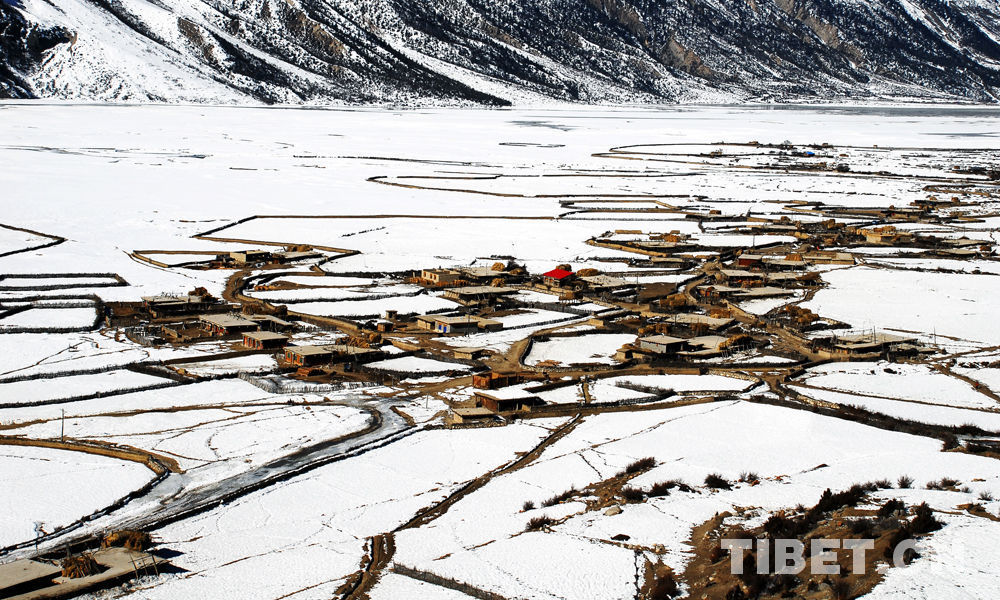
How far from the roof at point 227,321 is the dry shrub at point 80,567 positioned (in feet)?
48.0

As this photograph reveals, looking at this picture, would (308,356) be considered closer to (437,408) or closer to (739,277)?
(437,408)

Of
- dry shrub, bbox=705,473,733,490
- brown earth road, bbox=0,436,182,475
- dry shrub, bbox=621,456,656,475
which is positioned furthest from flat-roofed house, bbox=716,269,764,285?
brown earth road, bbox=0,436,182,475

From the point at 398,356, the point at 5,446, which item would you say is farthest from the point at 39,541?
the point at 398,356

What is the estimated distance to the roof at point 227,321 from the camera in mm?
28628

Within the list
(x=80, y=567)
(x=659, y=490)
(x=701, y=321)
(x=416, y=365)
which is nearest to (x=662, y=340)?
(x=701, y=321)

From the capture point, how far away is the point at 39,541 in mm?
15234

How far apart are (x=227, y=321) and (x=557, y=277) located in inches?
417

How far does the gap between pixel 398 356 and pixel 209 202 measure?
31450mm

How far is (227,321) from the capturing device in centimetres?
2903

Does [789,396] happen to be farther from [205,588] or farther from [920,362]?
[205,588]

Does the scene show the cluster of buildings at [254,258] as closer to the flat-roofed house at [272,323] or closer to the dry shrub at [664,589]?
the flat-roofed house at [272,323]

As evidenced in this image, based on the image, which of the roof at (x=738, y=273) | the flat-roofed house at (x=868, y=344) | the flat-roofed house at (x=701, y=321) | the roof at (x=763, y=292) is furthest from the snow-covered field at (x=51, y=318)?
the roof at (x=738, y=273)

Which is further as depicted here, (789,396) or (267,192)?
(267,192)

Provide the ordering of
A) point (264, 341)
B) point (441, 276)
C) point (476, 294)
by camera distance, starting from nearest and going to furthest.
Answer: point (264, 341) < point (476, 294) < point (441, 276)
